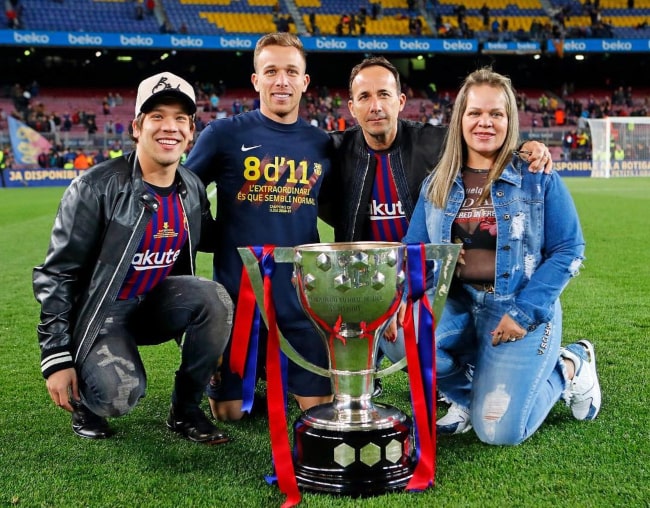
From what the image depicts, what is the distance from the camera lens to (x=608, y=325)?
16.6 ft

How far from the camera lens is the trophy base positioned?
100 inches

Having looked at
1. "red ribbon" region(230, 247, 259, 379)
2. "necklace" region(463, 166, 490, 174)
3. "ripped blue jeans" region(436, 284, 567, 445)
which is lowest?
"ripped blue jeans" region(436, 284, 567, 445)

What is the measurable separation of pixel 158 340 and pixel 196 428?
441 mm

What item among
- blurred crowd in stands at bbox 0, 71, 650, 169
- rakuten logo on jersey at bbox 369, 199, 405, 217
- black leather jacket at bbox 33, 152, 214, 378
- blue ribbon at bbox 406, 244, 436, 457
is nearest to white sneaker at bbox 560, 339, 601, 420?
blue ribbon at bbox 406, 244, 436, 457

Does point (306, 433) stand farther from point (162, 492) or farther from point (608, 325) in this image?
point (608, 325)

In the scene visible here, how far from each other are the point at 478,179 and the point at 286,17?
3328 centimetres

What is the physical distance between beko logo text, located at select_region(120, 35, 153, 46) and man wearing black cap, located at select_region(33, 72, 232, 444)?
97.0 feet

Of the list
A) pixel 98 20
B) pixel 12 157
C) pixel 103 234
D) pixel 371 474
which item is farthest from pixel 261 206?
pixel 98 20

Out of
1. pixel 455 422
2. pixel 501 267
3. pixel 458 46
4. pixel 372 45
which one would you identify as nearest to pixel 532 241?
pixel 501 267

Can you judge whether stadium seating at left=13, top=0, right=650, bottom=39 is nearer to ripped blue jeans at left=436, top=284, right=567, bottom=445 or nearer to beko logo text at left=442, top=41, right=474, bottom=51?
beko logo text at left=442, top=41, right=474, bottom=51

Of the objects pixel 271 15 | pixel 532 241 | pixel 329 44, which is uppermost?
pixel 271 15

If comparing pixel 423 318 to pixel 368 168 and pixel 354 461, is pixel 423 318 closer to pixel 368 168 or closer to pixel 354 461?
pixel 354 461

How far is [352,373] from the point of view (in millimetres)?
2689

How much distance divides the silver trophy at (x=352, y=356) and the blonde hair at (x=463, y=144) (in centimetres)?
64
